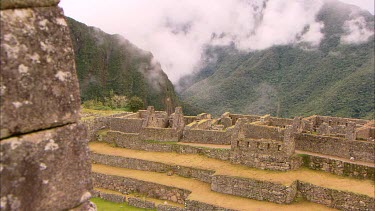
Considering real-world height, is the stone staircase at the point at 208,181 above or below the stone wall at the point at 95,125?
below

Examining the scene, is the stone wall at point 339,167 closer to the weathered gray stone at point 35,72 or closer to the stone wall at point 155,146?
the stone wall at point 155,146

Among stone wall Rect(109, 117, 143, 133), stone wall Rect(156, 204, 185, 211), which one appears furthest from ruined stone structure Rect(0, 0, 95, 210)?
stone wall Rect(109, 117, 143, 133)

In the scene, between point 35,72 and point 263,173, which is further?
point 263,173

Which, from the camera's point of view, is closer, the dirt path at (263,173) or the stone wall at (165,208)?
the dirt path at (263,173)

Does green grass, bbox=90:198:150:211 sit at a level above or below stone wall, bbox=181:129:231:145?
below

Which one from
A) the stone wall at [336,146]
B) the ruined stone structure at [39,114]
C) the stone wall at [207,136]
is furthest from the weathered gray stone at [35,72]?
the stone wall at [207,136]

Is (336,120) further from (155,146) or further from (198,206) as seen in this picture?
(198,206)

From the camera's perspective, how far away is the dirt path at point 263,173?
11.5 m

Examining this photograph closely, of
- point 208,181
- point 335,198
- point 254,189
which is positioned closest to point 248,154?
point 254,189

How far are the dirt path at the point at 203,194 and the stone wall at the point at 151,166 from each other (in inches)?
8.0

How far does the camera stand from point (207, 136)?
16391 mm

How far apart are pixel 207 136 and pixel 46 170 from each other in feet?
47.0

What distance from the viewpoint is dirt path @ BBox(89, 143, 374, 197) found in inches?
454

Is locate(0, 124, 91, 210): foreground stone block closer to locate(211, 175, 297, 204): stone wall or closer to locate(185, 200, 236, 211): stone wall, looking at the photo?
locate(185, 200, 236, 211): stone wall
